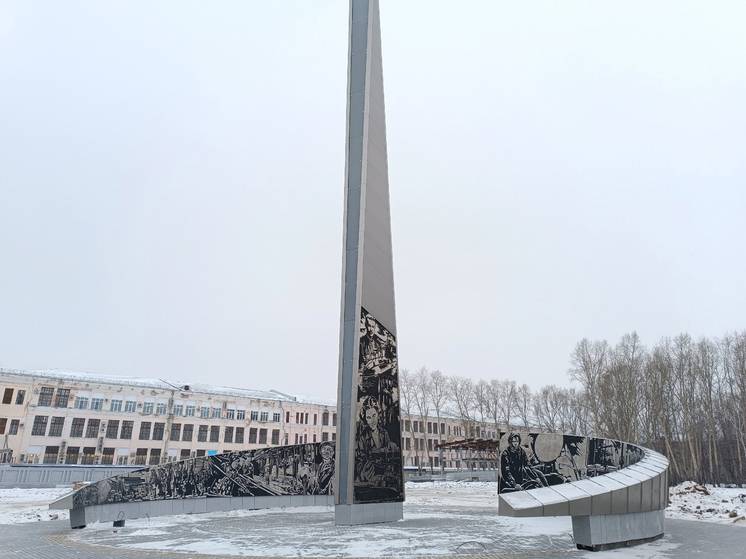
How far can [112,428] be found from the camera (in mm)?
51688

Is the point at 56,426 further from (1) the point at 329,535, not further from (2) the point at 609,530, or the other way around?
(2) the point at 609,530

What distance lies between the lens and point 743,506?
17.3 metres

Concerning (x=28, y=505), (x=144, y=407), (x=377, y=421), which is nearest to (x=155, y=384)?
(x=144, y=407)

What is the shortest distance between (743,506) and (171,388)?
52051mm

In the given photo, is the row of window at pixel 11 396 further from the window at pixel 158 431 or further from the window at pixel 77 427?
the window at pixel 158 431

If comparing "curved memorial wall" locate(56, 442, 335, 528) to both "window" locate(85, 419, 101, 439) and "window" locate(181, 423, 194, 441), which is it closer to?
"window" locate(85, 419, 101, 439)

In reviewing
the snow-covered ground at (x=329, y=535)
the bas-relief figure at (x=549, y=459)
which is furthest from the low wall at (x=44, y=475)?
the bas-relief figure at (x=549, y=459)

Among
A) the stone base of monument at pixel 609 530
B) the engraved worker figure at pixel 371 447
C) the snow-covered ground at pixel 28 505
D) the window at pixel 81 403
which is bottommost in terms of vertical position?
the snow-covered ground at pixel 28 505

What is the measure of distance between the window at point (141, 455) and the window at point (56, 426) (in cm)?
729

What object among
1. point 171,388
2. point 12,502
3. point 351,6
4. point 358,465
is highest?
point 351,6

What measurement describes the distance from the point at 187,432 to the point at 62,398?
12505 millimetres

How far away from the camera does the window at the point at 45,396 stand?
160 feet

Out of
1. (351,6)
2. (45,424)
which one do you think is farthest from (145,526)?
(45,424)

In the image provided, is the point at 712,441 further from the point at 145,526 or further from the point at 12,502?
the point at 12,502
